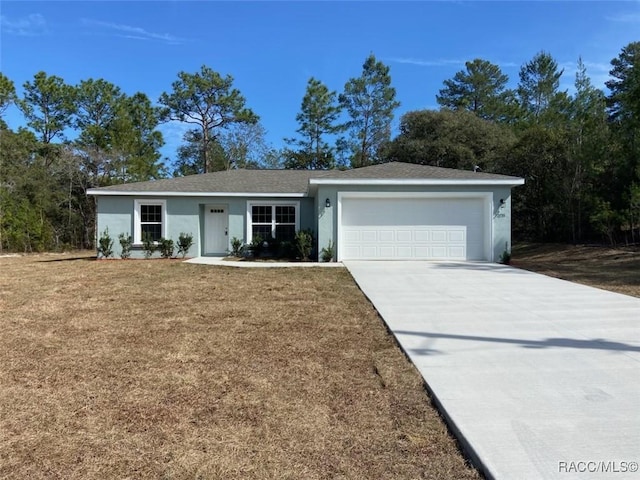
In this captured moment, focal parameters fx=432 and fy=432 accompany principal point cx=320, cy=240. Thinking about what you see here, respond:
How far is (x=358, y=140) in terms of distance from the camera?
32500mm

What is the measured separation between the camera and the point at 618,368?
157 inches

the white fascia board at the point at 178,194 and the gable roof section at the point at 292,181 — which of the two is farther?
the white fascia board at the point at 178,194

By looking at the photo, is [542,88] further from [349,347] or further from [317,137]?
[349,347]

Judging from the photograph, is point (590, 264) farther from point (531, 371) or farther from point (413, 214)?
point (531, 371)

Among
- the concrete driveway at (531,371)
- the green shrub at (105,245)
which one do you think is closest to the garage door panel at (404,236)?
the concrete driveway at (531,371)

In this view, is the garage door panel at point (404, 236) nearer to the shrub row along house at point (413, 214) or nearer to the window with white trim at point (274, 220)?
the shrub row along house at point (413, 214)

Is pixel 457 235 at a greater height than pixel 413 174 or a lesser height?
lesser

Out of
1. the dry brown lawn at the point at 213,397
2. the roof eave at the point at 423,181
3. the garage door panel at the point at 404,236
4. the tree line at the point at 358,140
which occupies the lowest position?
the dry brown lawn at the point at 213,397

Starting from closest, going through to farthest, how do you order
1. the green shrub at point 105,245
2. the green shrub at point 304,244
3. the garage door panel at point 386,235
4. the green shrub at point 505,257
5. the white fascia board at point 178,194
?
the green shrub at point 505,257 < the garage door panel at point 386,235 < the green shrub at point 304,244 < the green shrub at point 105,245 < the white fascia board at point 178,194

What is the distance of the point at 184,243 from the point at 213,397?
43.4ft

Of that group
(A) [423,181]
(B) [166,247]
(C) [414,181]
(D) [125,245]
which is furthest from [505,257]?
(D) [125,245]

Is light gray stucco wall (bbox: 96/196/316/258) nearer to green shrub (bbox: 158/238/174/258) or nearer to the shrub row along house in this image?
green shrub (bbox: 158/238/174/258)

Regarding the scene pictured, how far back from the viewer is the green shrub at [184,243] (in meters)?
16.1

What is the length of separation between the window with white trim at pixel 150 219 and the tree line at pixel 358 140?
11.2m
